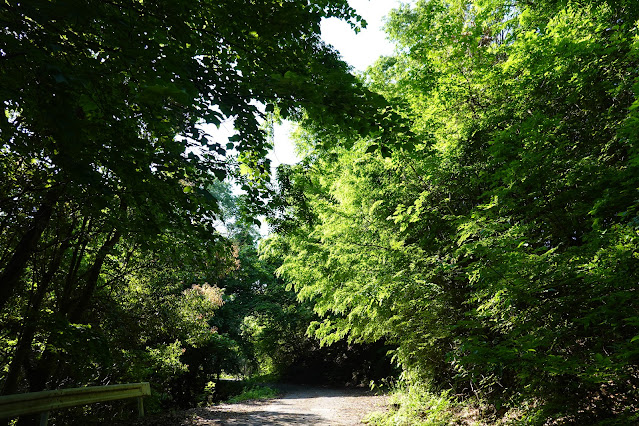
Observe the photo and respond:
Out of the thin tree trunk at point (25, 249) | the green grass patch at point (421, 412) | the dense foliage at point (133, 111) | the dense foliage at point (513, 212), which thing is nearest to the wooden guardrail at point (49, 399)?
the dense foliage at point (133, 111)

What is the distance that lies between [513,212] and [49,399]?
626 cm

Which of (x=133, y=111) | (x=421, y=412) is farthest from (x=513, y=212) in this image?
(x=133, y=111)

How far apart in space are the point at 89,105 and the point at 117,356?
20.8 ft

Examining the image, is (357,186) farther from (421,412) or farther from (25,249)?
(25,249)

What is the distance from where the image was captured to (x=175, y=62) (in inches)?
97.8

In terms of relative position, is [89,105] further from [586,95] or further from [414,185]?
[586,95]

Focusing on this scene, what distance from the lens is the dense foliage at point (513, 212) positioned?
3756 millimetres

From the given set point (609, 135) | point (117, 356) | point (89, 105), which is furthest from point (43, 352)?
point (609, 135)

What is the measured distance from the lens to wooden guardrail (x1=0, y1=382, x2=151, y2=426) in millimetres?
2930

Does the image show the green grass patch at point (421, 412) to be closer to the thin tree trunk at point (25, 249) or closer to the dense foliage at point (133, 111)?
the dense foliage at point (133, 111)

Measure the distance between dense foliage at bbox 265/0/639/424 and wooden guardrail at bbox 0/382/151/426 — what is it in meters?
3.15

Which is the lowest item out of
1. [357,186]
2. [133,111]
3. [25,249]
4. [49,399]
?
[49,399]

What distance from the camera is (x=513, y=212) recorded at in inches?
205

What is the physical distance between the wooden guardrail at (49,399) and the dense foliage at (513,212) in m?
3.15
